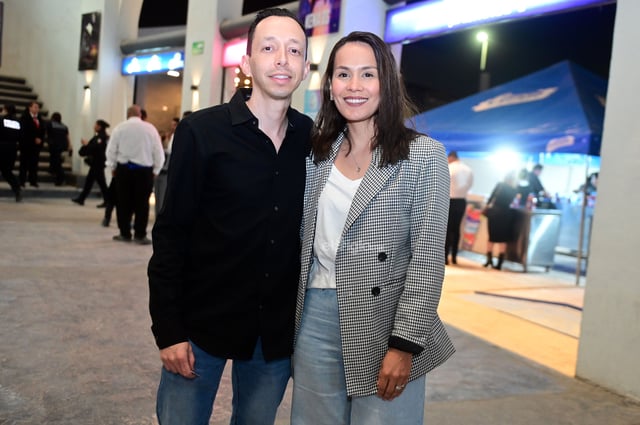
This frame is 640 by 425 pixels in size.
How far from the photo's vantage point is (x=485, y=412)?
3.12 meters

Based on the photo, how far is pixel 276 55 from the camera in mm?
1668

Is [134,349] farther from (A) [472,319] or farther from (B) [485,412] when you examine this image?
(A) [472,319]

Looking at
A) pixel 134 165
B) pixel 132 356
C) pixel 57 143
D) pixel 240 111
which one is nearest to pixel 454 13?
pixel 134 165

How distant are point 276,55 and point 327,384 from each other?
88 cm

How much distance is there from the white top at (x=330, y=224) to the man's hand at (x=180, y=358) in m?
0.36

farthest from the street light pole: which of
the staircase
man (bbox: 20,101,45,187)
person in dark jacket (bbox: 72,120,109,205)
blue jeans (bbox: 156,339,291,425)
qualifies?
blue jeans (bbox: 156,339,291,425)

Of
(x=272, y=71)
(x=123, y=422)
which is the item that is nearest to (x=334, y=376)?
(x=272, y=71)

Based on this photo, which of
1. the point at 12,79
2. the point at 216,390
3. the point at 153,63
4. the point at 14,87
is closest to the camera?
the point at 216,390

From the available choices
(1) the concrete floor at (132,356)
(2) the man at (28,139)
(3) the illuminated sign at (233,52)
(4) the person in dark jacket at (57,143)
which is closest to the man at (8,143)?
(2) the man at (28,139)

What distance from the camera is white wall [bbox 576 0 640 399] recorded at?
3430 mm

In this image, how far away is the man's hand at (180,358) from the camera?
1602 millimetres

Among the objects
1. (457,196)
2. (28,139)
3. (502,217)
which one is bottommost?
(502,217)

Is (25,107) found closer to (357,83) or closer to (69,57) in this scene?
(69,57)

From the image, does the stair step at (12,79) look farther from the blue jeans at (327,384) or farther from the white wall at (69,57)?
the blue jeans at (327,384)
